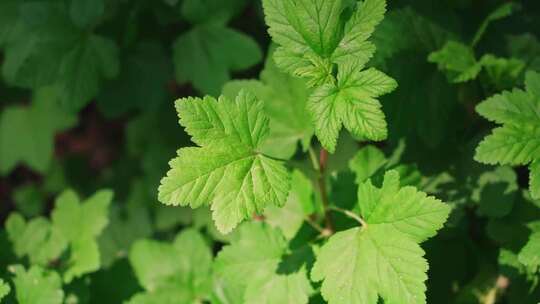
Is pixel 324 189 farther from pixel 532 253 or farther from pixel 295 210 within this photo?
pixel 532 253

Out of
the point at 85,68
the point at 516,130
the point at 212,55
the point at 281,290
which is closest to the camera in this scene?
the point at 516,130

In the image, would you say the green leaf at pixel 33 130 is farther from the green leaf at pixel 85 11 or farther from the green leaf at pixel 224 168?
the green leaf at pixel 224 168

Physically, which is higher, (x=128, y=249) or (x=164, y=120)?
(x=164, y=120)

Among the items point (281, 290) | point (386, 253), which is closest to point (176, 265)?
point (281, 290)

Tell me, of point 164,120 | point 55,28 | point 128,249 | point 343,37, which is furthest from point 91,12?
point 343,37

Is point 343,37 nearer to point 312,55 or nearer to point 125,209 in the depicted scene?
point 312,55

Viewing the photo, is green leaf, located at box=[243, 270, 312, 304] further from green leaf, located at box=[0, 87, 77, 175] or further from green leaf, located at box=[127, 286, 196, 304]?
green leaf, located at box=[0, 87, 77, 175]
